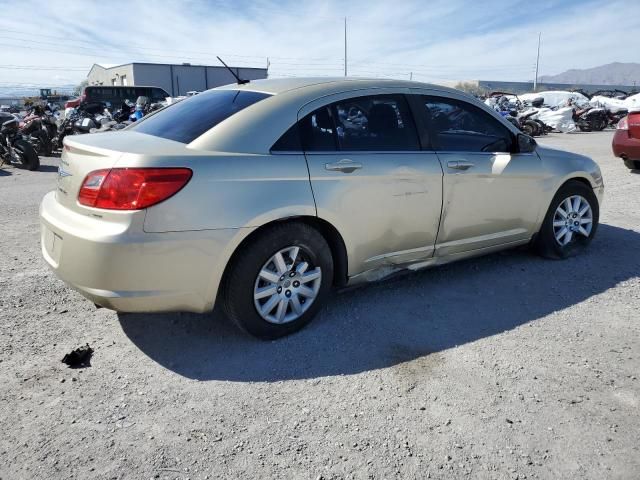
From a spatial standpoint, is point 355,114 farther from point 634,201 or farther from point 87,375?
point 634,201

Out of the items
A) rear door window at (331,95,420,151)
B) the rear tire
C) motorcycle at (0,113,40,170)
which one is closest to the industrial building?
motorcycle at (0,113,40,170)

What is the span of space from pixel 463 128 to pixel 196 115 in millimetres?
2151

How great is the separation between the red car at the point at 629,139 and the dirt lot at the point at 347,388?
5632 mm

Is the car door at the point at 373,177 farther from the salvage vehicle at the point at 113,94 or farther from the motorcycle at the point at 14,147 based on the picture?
the salvage vehicle at the point at 113,94

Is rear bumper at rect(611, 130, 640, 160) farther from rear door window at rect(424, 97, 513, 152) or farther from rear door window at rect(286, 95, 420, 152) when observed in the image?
rear door window at rect(286, 95, 420, 152)

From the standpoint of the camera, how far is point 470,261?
476 centimetres

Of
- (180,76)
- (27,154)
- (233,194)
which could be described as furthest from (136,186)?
(180,76)

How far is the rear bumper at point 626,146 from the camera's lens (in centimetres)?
873

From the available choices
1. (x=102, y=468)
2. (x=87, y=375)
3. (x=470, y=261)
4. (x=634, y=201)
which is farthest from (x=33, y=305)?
(x=634, y=201)

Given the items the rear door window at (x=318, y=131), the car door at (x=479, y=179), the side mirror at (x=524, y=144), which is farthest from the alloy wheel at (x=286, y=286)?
the side mirror at (x=524, y=144)

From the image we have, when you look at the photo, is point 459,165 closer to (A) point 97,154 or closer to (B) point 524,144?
(B) point 524,144

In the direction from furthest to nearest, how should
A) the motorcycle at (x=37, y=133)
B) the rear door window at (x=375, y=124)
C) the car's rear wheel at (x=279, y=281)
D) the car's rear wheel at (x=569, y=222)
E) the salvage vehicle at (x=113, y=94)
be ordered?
the salvage vehicle at (x=113, y=94) → the motorcycle at (x=37, y=133) → the car's rear wheel at (x=569, y=222) → the rear door window at (x=375, y=124) → the car's rear wheel at (x=279, y=281)

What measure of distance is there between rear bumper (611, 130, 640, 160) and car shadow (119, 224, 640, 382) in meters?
5.03

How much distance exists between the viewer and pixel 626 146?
29.1ft
